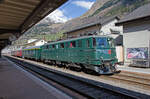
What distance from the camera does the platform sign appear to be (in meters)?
14.6

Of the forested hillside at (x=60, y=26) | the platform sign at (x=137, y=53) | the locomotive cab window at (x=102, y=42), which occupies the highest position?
the forested hillside at (x=60, y=26)

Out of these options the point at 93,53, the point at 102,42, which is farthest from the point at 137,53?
the point at 93,53

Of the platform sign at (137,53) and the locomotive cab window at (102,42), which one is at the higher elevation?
the locomotive cab window at (102,42)

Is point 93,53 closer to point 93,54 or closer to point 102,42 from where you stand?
point 93,54

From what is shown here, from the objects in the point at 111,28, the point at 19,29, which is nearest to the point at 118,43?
the point at 111,28

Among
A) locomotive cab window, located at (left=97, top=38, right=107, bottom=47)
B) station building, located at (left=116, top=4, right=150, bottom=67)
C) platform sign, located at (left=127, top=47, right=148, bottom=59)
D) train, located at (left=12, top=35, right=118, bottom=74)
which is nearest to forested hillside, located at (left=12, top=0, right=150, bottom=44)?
station building, located at (left=116, top=4, right=150, bottom=67)

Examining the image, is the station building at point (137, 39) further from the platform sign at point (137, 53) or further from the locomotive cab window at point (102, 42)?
the locomotive cab window at point (102, 42)

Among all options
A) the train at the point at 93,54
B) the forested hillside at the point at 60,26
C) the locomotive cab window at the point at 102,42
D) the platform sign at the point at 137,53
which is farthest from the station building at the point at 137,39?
the forested hillside at the point at 60,26

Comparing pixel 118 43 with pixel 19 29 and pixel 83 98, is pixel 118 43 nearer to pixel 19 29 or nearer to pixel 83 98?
pixel 19 29

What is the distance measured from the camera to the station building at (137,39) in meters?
14.4

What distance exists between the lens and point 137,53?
1543 centimetres

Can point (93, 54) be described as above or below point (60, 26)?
below

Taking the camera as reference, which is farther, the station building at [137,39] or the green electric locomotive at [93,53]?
the station building at [137,39]

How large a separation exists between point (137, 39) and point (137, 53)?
1.56m
